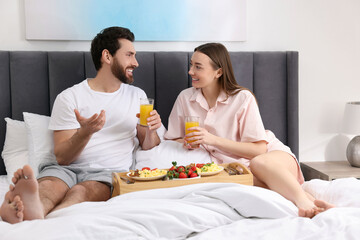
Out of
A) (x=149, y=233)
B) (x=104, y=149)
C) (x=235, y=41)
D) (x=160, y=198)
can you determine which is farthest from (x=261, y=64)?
(x=149, y=233)

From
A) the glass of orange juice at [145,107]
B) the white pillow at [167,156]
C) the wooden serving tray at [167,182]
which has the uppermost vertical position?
the glass of orange juice at [145,107]

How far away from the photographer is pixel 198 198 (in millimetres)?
1643

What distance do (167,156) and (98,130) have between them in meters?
0.49

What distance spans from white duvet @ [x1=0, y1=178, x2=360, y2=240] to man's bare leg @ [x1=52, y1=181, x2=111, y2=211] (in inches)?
A: 10.0

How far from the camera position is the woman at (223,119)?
2371mm

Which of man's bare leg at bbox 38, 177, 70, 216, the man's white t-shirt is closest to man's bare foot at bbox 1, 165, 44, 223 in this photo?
man's bare leg at bbox 38, 177, 70, 216

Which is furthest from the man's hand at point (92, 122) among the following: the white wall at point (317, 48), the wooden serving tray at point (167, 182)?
the white wall at point (317, 48)

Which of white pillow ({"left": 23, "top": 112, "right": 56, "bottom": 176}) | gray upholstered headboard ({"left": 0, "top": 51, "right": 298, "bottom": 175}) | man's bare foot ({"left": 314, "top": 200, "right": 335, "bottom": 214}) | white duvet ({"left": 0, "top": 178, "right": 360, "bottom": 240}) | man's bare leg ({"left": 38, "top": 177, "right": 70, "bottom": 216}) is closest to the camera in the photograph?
white duvet ({"left": 0, "top": 178, "right": 360, "bottom": 240})

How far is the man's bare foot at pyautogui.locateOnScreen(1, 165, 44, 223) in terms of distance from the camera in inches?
60.8

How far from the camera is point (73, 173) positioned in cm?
224

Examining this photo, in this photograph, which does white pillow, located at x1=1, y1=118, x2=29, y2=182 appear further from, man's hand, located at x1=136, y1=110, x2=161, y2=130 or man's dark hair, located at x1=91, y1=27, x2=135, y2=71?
man's hand, located at x1=136, y1=110, x2=161, y2=130

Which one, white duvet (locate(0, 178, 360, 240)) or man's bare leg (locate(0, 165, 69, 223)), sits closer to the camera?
white duvet (locate(0, 178, 360, 240))

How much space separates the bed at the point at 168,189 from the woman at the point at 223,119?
Answer: 0.25m

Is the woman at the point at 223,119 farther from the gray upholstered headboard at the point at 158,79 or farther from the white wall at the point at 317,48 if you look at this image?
the white wall at the point at 317,48
